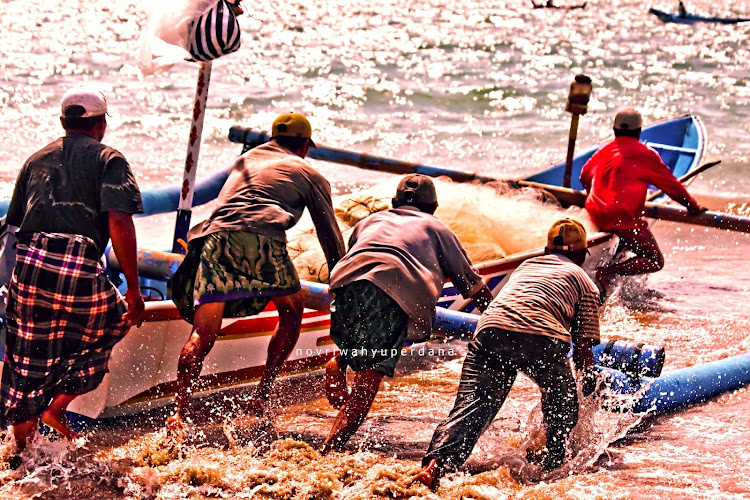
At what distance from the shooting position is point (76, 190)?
4570mm

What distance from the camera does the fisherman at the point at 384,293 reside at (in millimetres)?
4789

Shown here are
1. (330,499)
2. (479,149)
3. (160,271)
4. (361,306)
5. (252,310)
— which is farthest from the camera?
(479,149)

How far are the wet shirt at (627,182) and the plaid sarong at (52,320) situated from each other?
4.25 m

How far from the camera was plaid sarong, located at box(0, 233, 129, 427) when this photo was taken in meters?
4.58

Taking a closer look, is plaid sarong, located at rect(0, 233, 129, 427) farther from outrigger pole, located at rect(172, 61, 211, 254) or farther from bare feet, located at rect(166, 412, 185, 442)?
outrigger pole, located at rect(172, 61, 211, 254)

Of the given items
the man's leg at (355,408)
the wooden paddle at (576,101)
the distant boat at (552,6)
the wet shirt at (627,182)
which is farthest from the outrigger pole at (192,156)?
the distant boat at (552,6)

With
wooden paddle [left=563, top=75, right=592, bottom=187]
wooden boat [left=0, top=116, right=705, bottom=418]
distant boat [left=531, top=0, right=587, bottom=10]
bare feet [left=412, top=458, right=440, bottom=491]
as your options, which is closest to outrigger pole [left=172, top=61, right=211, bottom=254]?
wooden boat [left=0, top=116, right=705, bottom=418]

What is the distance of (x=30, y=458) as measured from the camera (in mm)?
4766

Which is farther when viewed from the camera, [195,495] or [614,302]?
[614,302]

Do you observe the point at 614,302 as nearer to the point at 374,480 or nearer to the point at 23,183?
the point at 374,480

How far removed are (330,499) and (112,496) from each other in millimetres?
1007

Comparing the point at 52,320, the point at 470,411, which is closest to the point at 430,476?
the point at 470,411

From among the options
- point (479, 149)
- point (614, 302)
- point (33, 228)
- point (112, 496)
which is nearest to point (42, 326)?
point (33, 228)

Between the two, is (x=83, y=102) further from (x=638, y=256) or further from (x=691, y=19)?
(x=691, y=19)
